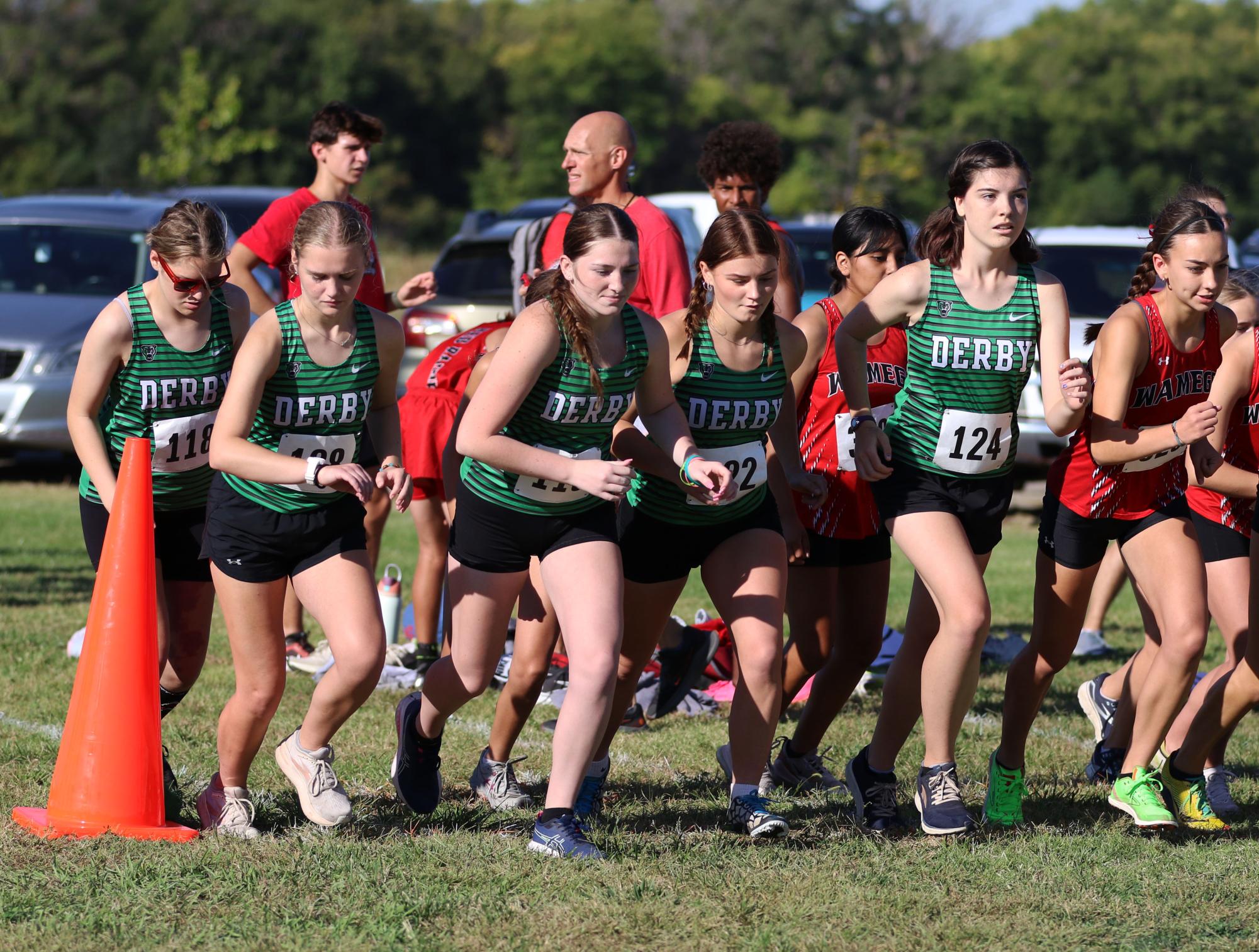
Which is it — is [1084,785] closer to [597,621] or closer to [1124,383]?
[1124,383]

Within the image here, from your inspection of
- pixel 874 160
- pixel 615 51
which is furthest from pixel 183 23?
pixel 874 160

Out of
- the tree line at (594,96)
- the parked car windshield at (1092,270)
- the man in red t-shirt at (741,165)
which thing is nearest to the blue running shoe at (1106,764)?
the man in red t-shirt at (741,165)

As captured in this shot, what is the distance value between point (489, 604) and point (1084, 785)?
7.64 feet

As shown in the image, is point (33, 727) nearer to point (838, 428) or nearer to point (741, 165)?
point (838, 428)

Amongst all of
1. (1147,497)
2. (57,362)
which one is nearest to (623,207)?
(1147,497)

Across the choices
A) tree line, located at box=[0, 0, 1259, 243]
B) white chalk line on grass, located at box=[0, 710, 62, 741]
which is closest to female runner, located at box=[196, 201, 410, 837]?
white chalk line on grass, located at box=[0, 710, 62, 741]

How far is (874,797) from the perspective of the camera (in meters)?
4.94

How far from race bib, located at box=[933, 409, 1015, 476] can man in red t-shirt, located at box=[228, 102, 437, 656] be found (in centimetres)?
243

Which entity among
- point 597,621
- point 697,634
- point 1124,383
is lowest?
point 697,634

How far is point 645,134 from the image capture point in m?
45.9

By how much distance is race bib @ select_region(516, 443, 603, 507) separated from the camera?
4.43 metres

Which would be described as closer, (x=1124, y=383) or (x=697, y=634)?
(x=1124, y=383)

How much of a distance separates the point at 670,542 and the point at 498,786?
1.03 metres

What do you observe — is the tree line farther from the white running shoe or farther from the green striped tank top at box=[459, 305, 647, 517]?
the green striped tank top at box=[459, 305, 647, 517]
